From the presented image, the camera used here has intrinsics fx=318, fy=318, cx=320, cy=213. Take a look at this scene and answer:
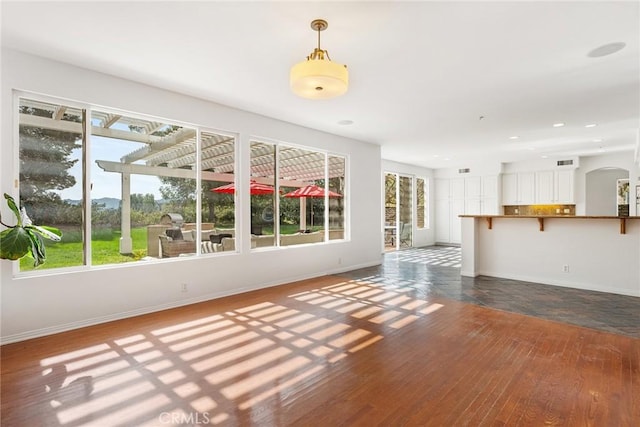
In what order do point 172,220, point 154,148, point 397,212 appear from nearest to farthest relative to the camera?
1. point 154,148
2. point 172,220
3. point 397,212

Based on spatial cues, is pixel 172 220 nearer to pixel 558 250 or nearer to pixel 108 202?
pixel 108 202

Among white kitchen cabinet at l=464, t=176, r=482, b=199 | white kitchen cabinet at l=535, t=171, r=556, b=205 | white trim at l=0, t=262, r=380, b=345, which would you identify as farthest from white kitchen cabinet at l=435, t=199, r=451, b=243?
white trim at l=0, t=262, r=380, b=345

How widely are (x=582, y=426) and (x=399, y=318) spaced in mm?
2085

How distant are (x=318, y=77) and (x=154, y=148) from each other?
9.90 ft

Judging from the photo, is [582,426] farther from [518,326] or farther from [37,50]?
[37,50]

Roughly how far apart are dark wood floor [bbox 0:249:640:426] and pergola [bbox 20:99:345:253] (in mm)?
1637

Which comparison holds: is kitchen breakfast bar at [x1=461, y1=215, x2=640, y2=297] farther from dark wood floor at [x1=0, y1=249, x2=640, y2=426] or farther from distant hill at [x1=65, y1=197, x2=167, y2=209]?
distant hill at [x1=65, y1=197, x2=167, y2=209]

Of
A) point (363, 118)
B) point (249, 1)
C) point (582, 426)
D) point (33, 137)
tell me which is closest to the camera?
point (582, 426)

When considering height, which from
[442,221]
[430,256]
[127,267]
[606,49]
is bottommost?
[430,256]

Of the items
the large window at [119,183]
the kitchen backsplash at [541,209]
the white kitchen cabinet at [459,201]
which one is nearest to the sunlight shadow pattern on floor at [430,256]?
the white kitchen cabinet at [459,201]

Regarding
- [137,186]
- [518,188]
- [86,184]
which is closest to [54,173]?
[86,184]

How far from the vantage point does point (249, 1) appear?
2.52 m

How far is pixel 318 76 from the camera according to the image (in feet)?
8.36

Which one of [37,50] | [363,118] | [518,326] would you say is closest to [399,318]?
[518,326]
